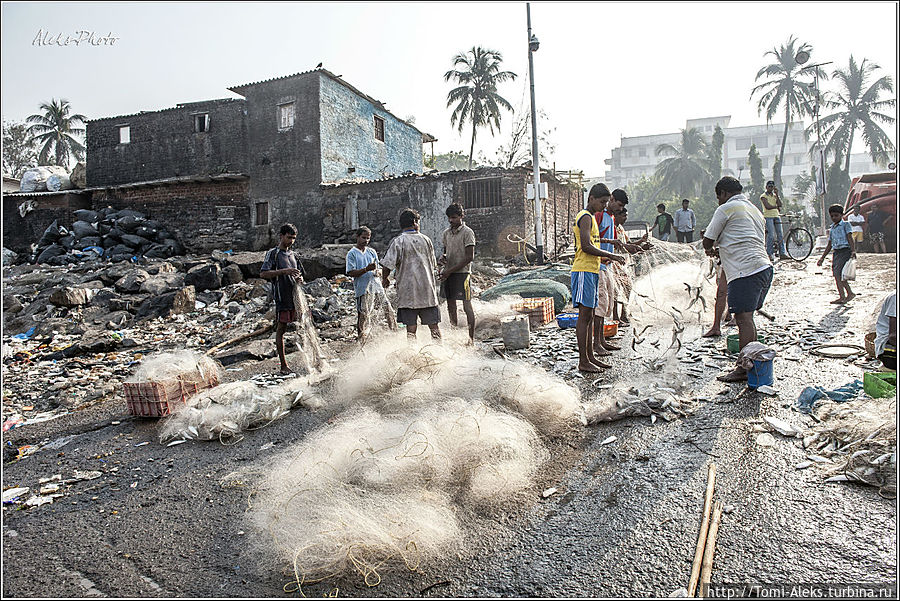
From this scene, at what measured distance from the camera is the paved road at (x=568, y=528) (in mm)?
2230

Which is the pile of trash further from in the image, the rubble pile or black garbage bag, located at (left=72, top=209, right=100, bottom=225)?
the rubble pile

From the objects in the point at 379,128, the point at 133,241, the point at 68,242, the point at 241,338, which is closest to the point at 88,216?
the point at 68,242

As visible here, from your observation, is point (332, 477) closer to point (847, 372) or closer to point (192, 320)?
point (847, 372)

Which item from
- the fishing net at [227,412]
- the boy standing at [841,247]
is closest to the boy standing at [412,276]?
the fishing net at [227,412]

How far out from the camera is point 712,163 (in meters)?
43.9

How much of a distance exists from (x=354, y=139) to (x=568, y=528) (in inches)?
781

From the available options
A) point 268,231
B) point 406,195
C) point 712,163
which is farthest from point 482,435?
point 712,163

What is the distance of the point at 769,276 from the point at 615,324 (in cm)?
240

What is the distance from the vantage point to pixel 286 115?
1906 cm

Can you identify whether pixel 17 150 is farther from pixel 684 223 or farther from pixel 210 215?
pixel 684 223

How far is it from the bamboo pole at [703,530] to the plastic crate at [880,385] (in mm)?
1412

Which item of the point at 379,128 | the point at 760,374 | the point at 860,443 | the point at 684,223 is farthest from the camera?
the point at 379,128

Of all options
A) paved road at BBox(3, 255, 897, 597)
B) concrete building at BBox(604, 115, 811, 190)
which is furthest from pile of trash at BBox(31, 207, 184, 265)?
concrete building at BBox(604, 115, 811, 190)

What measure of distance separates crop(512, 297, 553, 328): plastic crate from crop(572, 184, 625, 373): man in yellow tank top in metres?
2.53
